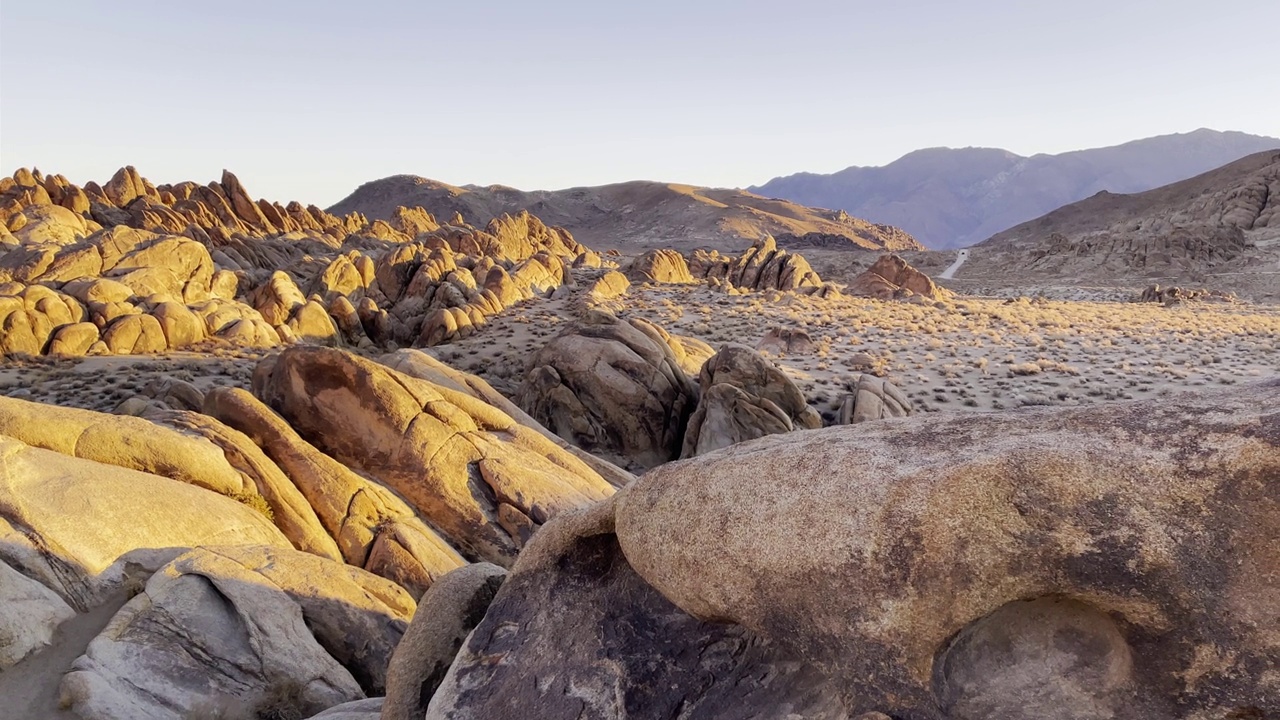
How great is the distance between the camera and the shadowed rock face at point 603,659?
14.6 feet

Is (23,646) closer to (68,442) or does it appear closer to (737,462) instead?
(68,442)

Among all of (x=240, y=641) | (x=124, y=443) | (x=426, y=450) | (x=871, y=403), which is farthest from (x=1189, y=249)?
(x=124, y=443)

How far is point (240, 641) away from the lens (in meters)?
6.77

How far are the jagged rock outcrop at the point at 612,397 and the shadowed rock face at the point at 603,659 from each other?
12.7 metres

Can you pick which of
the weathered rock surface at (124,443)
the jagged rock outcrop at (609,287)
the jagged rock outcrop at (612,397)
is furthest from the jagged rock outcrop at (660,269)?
the weathered rock surface at (124,443)

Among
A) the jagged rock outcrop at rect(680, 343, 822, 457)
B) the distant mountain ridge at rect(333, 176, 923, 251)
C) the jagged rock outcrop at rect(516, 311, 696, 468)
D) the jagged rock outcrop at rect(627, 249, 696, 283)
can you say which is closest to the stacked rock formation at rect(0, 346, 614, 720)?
the jagged rock outcrop at rect(680, 343, 822, 457)

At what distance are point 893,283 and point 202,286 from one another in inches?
1567

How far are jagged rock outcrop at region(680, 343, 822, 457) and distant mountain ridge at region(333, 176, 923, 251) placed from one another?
100147mm

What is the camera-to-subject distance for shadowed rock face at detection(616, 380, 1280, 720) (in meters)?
3.27

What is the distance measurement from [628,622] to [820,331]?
27603 millimetres

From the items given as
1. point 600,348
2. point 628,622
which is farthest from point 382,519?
point 600,348

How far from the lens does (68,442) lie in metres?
8.14

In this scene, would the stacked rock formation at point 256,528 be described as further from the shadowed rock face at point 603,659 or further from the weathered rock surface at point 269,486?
the shadowed rock face at point 603,659

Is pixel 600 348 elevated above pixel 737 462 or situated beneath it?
situated beneath
